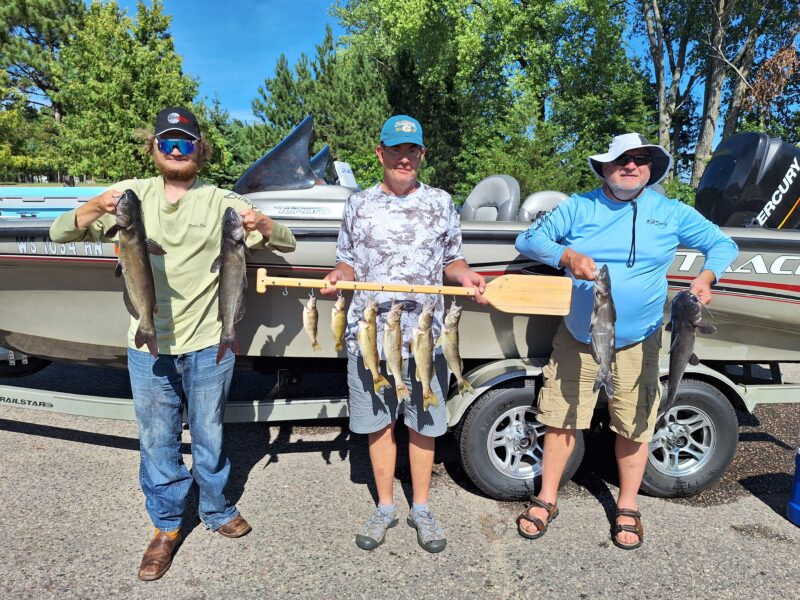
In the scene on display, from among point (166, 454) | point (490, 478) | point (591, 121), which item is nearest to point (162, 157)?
point (166, 454)

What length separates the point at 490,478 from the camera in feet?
11.1

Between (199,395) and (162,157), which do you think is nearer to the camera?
(162,157)

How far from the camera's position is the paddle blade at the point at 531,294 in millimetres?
2709

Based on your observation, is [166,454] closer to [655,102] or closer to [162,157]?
[162,157]

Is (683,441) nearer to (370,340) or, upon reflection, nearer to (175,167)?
(370,340)

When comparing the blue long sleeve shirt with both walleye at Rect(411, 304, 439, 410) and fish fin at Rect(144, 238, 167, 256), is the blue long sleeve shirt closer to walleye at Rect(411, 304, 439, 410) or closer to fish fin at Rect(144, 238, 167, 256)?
walleye at Rect(411, 304, 439, 410)

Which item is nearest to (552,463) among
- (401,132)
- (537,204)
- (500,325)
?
(500,325)

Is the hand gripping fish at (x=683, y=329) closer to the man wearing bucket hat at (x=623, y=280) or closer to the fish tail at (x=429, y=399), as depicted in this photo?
the man wearing bucket hat at (x=623, y=280)

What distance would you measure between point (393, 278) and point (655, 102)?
25.0 meters

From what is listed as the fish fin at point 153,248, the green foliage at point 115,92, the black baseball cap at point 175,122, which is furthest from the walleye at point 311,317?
the green foliage at point 115,92

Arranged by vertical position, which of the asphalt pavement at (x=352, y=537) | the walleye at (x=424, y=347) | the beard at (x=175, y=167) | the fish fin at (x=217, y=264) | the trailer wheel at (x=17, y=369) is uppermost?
the beard at (x=175, y=167)

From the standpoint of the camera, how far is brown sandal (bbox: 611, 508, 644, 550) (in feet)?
9.65

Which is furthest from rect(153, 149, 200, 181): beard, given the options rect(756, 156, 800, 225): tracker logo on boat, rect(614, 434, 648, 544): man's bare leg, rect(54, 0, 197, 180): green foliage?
rect(54, 0, 197, 180): green foliage

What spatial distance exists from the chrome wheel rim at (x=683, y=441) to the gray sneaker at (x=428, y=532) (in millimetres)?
1515
